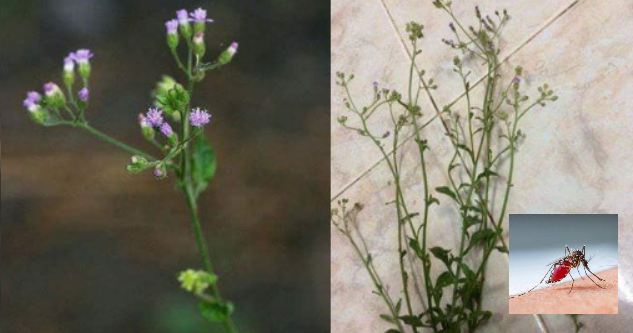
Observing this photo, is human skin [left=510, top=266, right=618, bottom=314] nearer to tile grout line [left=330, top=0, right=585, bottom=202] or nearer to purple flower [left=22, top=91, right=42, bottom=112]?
tile grout line [left=330, top=0, right=585, bottom=202]

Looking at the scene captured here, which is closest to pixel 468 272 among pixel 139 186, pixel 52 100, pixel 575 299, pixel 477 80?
pixel 575 299

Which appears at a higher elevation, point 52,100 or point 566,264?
point 566,264

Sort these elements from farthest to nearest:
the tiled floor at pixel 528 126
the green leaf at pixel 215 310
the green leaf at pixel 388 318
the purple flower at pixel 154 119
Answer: the green leaf at pixel 388 318 → the tiled floor at pixel 528 126 → the purple flower at pixel 154 119 → the green leaf at pixel 215 310

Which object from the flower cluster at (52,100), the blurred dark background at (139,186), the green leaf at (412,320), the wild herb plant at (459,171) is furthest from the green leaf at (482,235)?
the flower cluster at (52,100)

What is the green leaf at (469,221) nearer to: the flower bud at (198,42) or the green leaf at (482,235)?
the green leaf at (482,235)

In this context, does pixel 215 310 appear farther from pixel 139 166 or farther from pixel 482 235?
pixel 482 235

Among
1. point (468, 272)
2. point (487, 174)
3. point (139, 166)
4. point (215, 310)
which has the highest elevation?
point (487, 174)

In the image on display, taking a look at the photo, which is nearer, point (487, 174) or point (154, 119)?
point (154, 119)
